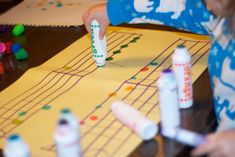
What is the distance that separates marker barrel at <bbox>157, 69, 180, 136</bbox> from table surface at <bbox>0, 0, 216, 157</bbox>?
3 centimetres

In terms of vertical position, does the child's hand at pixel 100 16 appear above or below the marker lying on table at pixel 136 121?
above

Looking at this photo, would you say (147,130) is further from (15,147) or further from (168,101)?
(15,147)

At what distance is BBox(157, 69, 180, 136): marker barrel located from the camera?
90cm

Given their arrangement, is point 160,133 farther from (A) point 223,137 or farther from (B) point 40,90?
(B) point 40,90

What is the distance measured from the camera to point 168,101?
0.91 metres

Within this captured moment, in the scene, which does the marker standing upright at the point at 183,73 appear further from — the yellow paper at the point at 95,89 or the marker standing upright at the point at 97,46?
the marker standing upright at the point at 97,46

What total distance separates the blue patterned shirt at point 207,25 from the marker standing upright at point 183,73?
55 millimetres

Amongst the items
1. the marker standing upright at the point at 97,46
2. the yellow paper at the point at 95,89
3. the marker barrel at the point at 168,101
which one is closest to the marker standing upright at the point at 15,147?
the yellow paper at the point at 95,89

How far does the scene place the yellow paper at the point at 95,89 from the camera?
97 cm

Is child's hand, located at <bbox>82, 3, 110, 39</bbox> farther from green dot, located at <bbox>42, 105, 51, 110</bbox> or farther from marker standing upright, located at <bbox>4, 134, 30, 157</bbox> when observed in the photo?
marker standing upright, located at <bbox>4, 134, 30, 157</bbox>

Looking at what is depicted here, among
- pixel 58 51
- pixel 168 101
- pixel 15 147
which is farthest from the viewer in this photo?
pixel 58 51

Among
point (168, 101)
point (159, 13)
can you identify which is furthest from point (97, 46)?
point (168, 101)

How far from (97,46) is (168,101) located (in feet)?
1.30

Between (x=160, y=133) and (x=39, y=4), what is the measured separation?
948mm
